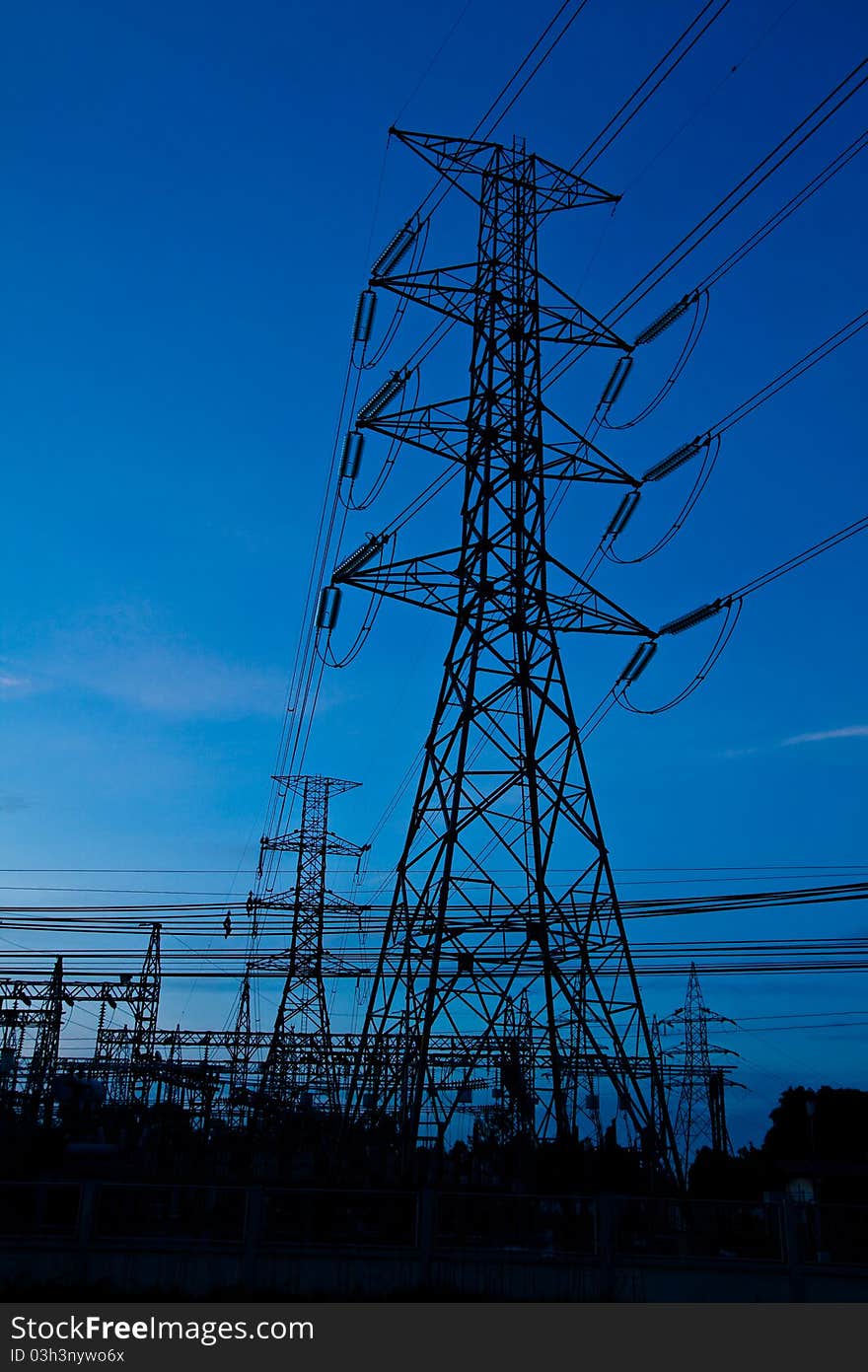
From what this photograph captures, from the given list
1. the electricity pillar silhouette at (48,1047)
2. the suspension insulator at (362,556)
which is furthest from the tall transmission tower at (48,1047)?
the suspension insulator at (362,556)

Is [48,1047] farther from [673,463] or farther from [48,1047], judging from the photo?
[673,463]

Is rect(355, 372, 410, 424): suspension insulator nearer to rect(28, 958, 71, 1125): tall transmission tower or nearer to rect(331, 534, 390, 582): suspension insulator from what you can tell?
rect(331, 534, 390, 582): suspension insulator

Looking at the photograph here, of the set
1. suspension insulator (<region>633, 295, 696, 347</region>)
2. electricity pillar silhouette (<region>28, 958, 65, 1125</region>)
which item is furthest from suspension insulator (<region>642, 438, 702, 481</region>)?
electricity pillar silhouette (<region>28, 958, 65, 1125</region>)

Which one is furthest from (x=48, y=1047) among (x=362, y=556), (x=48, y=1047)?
(x=362, y=556)

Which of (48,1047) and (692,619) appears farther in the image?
Result: (48,1047)

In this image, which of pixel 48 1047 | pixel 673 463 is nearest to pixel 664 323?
pixel 673 463

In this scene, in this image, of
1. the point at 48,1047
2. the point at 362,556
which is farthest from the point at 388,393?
the point at 48,1047

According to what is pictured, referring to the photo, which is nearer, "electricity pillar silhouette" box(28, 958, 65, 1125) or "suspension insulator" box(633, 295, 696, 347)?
"suspension insulator" box(633, 295, 696, 347)

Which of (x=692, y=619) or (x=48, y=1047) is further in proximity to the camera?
(x=48, y=1047)

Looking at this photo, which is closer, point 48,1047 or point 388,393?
point 388,393

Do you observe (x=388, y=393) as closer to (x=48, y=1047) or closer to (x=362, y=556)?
(x=362, y=556)

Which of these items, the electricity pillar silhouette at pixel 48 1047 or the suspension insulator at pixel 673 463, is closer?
the suspension insulator at pixel 673 463

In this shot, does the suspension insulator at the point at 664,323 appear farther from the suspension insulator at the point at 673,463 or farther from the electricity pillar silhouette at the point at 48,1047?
the electricity pillar silhouette at the point at 48,1047

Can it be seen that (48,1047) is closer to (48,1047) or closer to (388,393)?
(48,1047)
